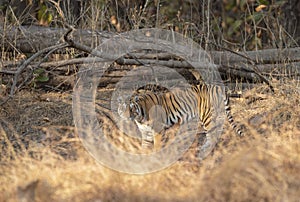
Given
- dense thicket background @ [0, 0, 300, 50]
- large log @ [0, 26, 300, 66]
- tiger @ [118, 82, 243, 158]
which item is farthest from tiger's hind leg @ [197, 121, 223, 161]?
large log @ [0, 26, 300, 66]

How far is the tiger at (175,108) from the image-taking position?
6320 millimetres

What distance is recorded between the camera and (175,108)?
6.69 m

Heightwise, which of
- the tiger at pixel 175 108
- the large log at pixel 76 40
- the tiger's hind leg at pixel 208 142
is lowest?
the tiger's hind leg at pixel 208 142

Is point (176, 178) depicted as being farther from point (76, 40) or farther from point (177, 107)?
point (76, 40)

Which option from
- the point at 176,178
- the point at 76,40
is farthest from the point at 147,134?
the point at 76,40

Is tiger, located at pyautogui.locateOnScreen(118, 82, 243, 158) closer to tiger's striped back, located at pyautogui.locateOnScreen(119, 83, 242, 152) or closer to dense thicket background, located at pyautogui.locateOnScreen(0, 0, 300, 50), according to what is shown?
tiger's striped back, located at pyautogui.locateOnScreen(119, 83, 242, 152)

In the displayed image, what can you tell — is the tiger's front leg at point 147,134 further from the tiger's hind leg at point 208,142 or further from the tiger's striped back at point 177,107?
the tiger's hind leg at point 208,142

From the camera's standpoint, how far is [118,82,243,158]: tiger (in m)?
6.32

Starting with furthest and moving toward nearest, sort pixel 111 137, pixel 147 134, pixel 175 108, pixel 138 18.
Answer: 1. pixel 138 18
2. pixel 175 108
3. pixel 147 134
4. pixel 111 137

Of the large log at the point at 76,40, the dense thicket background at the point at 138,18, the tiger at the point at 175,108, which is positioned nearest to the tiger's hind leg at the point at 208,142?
the tiger at the point at 175,108

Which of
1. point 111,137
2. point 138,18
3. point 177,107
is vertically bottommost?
point 111,137

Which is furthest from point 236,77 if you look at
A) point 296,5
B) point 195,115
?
point 296,5

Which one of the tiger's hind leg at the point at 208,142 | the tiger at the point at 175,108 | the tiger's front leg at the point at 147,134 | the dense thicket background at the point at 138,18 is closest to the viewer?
the tiger's hind leg at the point at 208,142

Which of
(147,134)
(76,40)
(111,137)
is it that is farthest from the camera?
(76,40)
